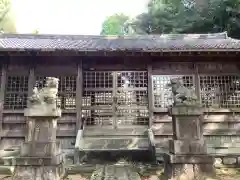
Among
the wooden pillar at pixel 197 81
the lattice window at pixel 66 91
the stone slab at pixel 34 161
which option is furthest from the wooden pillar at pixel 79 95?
the wooden pillar at pixel 197 81

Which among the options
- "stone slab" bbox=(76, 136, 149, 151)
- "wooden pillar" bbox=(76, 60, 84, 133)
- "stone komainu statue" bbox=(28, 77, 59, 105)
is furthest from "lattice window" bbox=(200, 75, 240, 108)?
"stone komainu statue" bbox=(28, 77, 59, 105)

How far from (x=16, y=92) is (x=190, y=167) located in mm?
8530

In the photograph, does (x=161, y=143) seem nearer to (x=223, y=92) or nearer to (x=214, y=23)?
(x=223, y=92)

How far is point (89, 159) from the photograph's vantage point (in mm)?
9211

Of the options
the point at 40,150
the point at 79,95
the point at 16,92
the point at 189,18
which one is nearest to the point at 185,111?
the point at 40,150

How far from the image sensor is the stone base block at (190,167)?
263 inches

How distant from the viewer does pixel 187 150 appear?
686 cm

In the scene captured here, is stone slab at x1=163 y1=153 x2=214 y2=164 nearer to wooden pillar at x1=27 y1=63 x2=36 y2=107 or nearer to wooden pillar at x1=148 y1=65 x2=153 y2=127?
wooden pillar at x1=148 y1=65 x2=153 y2=127

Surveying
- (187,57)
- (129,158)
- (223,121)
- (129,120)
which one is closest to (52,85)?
(129,158)

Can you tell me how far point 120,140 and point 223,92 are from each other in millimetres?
5433

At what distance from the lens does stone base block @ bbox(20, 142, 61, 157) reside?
6895 millimetres

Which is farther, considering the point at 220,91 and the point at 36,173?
the point at 220,91

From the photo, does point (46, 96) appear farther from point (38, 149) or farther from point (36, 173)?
point (36, 173)

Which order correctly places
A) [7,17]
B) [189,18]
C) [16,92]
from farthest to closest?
1. [7,17]
2. [189,18]
3. [16,92]
